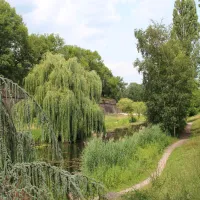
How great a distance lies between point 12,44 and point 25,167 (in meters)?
29.6

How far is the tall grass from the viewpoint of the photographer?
9938 millimetres

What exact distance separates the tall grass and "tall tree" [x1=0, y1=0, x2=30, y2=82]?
761 inches

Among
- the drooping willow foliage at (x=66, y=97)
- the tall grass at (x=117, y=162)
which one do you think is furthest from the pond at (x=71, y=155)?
the tall grass at (x=117, y=162)

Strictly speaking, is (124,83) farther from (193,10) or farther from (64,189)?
(64,189)

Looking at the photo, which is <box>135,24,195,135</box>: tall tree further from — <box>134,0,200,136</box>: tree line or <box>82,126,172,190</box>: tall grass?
<box>82,126,172,190</box>: tall grass

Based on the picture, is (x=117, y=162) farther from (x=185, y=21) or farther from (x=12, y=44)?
(x=12, y=44)

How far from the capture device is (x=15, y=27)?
101 ft

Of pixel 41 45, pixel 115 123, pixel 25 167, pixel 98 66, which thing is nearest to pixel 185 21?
pixel 115 123

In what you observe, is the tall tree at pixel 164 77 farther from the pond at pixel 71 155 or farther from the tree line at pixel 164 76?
the pond at pixel 71 155

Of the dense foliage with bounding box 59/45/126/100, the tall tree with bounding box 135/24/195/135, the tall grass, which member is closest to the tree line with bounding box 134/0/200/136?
the tall tree with bounding box 135/24/195/135

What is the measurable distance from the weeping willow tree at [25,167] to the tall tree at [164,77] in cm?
1584

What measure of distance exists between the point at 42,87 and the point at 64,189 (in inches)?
613

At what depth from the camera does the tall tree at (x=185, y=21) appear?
29344 mm

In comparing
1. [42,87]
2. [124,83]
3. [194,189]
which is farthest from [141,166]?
[124,83]
